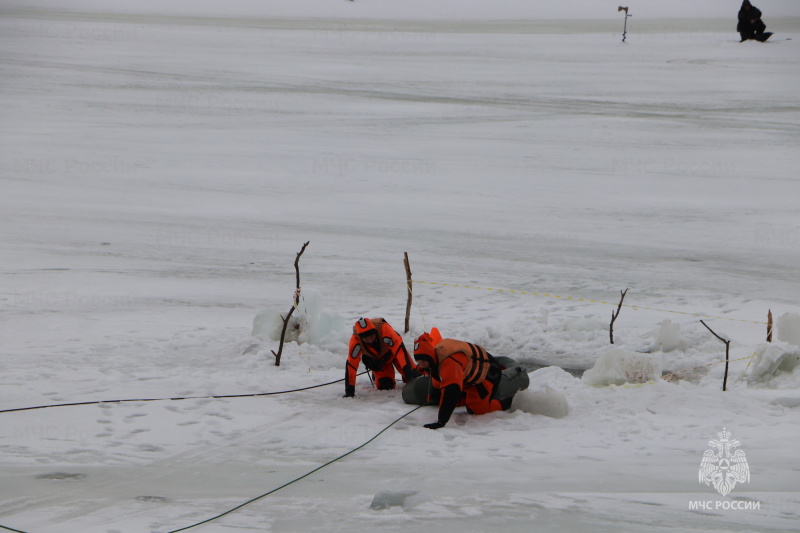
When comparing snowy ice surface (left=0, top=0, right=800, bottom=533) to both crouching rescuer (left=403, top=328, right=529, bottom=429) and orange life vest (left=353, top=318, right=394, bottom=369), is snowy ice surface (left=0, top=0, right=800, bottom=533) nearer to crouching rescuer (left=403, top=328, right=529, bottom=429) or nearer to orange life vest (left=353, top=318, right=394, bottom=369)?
crouching rescuer (left=403, top=328, right=529, bottom=429)

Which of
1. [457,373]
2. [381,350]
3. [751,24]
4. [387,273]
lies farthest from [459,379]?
[751,24]

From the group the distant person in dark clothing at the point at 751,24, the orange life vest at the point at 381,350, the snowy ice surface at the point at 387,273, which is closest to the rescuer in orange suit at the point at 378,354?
the orange life vest at the point at 381,350

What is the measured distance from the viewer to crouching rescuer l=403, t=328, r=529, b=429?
236 inches

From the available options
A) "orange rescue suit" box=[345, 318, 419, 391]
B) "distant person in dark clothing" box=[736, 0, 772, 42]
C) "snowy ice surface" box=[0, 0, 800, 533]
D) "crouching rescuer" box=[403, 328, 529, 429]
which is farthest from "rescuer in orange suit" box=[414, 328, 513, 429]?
"distant person in dark clothing" box=[736, 0, 772, 42]

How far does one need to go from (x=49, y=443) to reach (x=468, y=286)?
5.35 metres

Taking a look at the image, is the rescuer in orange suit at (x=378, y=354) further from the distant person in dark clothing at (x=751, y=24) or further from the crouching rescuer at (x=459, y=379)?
the distant person in dark clothing at (x=751, y=24)

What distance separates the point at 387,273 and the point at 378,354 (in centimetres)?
405

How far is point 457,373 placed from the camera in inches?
236

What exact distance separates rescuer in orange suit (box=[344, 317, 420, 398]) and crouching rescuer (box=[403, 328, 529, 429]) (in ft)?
0.73

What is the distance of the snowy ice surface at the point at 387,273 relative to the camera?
525 cm

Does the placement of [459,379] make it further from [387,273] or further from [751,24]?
[751,24]

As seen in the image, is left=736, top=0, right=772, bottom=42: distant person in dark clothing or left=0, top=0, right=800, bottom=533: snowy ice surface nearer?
left=0, top=0, right=800, bottom=533: snowy ice surface

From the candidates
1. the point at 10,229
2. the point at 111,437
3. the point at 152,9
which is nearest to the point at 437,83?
the point at 10,229

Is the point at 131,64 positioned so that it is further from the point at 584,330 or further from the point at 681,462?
the point at 681,462
